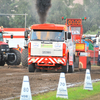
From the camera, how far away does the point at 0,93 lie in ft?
34.0

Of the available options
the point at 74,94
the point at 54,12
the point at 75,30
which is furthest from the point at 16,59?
the point at 54,12

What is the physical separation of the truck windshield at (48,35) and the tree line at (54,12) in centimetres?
7427

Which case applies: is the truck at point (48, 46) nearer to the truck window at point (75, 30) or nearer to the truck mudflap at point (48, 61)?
the truck mudflap at point (48, 61)

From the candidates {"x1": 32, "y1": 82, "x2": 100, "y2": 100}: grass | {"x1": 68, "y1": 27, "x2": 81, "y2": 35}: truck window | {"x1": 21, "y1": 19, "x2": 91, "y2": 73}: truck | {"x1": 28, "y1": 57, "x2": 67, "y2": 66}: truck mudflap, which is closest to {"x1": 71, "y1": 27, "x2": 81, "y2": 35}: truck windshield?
{"x1": 68, "y1": 27, "x2": 81, "y2": 35}: truck window

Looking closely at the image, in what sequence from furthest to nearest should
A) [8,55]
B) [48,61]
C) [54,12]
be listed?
1. [54,12]
2. [8,55]
3. [48,61]

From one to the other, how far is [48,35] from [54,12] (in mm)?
87851

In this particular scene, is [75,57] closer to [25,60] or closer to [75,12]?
[25,60]

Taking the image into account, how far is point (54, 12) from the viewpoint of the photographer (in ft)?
344

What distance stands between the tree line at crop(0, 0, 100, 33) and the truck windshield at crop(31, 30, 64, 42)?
74.3 meters

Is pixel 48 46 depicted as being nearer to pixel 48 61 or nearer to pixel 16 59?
pixel 48 61

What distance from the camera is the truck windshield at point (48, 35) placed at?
17547mm

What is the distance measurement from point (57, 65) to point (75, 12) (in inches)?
3788

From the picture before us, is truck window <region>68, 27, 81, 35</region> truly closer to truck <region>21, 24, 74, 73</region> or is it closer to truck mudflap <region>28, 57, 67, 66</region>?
truck <region>21, 24, 74, 73</region>

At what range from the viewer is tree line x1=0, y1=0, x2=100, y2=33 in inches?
3893
